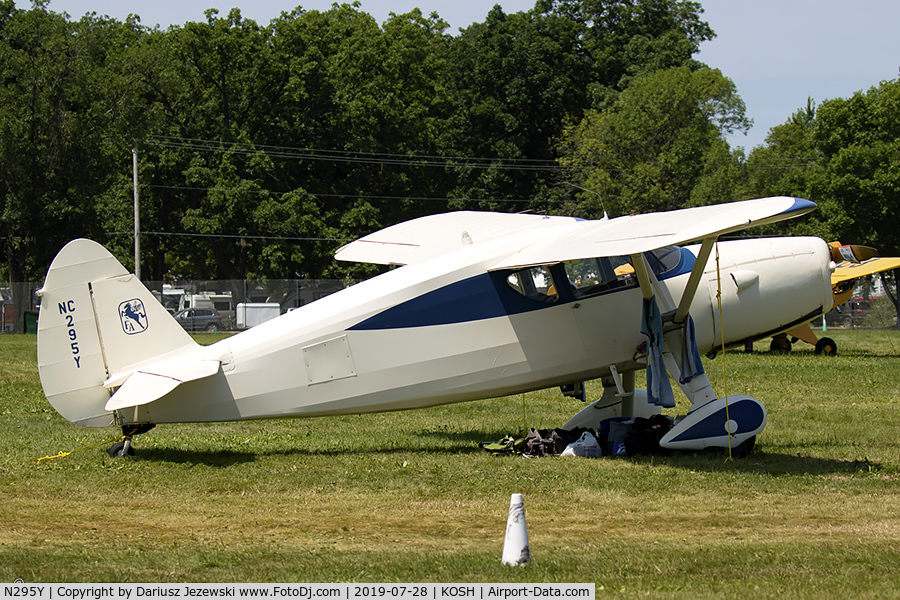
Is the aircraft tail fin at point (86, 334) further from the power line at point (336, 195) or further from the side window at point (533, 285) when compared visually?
the power line at point (336, 195)

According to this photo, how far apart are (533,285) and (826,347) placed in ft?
58.9

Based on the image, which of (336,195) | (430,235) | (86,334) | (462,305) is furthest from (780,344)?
(336,195)

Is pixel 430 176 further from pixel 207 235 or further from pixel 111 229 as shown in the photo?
pixel 111 229

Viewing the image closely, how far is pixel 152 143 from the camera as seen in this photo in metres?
55.4

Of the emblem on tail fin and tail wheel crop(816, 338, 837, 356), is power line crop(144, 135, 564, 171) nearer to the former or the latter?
tail wheel crop(816, 338, 837, 356)

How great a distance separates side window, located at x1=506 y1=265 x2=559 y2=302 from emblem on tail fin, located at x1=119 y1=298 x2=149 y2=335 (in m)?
4.10

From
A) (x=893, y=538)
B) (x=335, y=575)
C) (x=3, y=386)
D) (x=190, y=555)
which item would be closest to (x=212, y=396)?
(x=190, y=555)

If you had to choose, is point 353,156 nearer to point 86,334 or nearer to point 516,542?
point 86,334

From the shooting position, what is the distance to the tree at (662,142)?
52312mm

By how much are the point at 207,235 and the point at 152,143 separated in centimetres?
667

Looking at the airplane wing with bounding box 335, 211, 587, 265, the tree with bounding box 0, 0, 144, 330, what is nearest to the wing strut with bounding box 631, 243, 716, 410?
the airplane wing with bounding box 335, 211, 587, 265

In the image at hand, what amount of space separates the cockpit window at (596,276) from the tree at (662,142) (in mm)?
41295

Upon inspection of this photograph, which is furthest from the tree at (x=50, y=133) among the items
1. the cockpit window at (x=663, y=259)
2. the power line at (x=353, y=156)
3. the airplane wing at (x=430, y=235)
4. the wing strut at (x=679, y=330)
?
the wing strut at (x=679, y=330)

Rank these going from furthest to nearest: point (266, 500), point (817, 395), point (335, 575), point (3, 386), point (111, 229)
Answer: point (111, 229)
point (3, 386)
point (817, 395)
point (266, 500)
point (335, 575)
